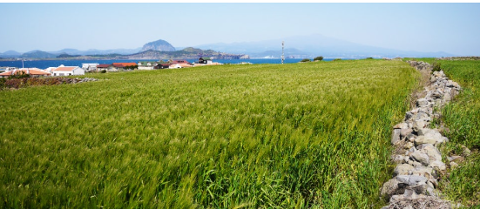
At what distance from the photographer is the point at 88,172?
251 cm

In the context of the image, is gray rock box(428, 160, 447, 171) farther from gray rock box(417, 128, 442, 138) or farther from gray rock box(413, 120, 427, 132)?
gray rock box(413, 120, 427, 132)

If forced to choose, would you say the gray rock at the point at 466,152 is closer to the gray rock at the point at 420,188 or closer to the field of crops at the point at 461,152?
the field of crops at the point at 461,152

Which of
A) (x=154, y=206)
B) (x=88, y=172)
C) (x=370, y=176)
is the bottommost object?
(x=370, y=176)

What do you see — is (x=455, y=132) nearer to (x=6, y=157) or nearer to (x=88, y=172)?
(x=88, y=172)

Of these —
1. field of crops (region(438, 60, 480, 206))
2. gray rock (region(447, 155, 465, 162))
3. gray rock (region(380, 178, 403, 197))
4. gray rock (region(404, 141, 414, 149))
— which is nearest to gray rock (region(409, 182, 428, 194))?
gray rock (region(380, 178, 403, 197))

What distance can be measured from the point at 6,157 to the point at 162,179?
1.81 m

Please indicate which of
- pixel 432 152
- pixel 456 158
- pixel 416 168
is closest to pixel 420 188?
pixel 416 168

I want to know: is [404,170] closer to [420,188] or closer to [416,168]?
[416,168]

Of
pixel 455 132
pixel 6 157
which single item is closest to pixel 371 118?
pixel 455 132

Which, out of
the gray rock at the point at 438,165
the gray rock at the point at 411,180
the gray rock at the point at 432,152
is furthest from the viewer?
the gray rock at the point at 432,152

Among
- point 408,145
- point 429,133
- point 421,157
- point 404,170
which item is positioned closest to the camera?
point 404,170

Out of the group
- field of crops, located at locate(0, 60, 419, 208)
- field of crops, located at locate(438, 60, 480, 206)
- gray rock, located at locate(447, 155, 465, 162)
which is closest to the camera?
field of crops, located at locate(0, 60, 419, 208)

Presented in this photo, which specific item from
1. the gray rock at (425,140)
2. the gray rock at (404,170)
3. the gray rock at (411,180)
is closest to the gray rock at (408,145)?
the gray rock at (425,140)

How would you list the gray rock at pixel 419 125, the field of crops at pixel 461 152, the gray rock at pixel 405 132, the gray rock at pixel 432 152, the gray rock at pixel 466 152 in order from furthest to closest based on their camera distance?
the gray rock at pixel 405 132 < the gray rock at pixel 419 125 < the gray rock at pixel 466 152 < the gray rock at pixel 432 152 < the field of crops at pixel 461 152
